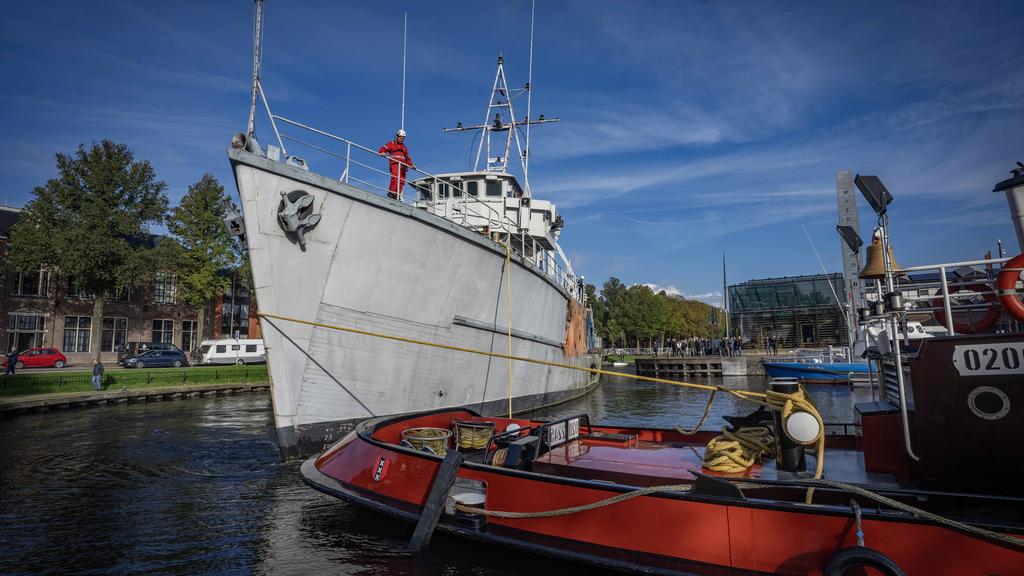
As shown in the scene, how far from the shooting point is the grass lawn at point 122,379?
17.1m

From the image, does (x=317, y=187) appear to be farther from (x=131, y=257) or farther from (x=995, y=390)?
(x=131, y=257)

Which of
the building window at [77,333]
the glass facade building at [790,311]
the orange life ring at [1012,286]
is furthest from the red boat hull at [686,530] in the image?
the glass facade building at [790,311]

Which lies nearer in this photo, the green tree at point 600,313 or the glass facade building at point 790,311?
the glass facade building at point 790,311

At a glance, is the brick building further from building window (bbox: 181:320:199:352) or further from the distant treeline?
the distant treeline

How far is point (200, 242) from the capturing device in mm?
33562

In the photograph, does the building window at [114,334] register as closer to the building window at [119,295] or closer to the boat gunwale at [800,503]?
the building window at [119,295]

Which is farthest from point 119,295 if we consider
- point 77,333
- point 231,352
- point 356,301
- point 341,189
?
point 341,189

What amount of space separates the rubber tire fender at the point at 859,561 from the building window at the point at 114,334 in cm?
4159

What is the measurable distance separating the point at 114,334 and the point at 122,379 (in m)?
18.0

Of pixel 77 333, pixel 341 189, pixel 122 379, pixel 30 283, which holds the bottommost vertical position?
pixel 122 379

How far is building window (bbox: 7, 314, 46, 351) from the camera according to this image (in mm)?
31094

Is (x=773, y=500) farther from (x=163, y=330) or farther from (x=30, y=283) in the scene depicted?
(x=163, y=330)

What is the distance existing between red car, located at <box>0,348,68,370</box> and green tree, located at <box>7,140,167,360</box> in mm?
1708

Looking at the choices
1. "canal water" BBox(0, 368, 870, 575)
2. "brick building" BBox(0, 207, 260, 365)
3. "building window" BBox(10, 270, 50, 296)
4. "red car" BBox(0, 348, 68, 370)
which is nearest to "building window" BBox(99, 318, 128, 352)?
"brick building" BBox(0, 207, 260, 365)
